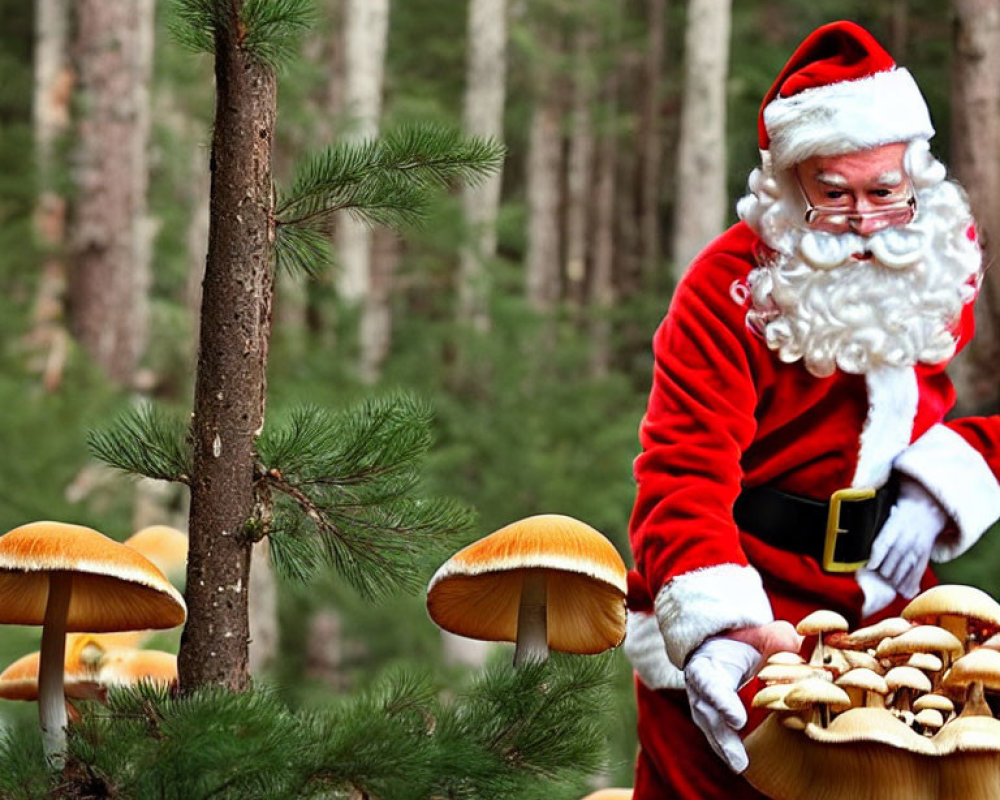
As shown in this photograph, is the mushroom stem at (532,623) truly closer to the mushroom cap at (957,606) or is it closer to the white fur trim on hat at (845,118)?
the mushroom cap at (957,606)

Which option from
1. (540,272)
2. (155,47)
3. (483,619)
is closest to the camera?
(483,619)

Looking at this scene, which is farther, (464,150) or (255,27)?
(464,150)

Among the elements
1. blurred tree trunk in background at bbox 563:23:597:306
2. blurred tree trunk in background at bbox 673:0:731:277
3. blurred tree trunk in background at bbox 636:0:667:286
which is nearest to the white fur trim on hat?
blurred tree trunk in background at bbox 673:0:731:277

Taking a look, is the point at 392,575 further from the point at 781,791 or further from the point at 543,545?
the point at 781,791

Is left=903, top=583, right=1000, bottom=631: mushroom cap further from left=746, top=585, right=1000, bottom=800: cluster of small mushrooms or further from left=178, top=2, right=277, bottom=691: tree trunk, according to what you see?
left=178, top=2, right=277, bottom=691: tree trunk

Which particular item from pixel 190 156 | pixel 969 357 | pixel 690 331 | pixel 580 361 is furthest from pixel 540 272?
pixel 690 331

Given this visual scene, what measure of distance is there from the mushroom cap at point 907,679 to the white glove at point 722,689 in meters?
0.22

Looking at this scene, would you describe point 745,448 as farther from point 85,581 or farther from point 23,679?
point 23,679

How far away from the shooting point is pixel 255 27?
1.87 meters

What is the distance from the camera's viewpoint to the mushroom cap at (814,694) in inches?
70.9

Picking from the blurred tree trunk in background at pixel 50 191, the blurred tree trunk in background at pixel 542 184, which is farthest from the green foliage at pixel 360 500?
the blurred tree trunk in background at pixel 542 184

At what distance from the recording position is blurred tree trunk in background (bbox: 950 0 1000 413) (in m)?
6.71

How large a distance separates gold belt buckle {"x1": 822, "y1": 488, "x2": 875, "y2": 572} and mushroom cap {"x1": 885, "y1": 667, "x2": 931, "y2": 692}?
0.52 metres

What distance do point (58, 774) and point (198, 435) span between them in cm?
46
